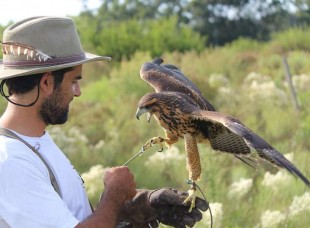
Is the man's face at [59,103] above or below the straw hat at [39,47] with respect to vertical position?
below

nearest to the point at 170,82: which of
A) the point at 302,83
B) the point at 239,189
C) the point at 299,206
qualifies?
the point at 299,206

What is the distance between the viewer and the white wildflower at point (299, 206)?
20.5 feet

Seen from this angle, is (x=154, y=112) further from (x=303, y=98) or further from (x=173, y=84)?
(x=303, y=98)

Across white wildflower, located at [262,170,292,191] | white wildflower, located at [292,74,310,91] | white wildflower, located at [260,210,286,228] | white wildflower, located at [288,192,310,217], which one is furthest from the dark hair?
white wildflower, located at [292,74,310,91]

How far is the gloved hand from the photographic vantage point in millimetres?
3416

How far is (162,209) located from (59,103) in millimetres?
747

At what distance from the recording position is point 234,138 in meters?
3.79

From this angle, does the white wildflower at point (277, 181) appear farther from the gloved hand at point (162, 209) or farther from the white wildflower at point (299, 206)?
the gloved hand at point (162, 209)

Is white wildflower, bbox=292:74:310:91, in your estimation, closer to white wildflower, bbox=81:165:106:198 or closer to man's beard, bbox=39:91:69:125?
white wildflower, bbox=81:165:106:198

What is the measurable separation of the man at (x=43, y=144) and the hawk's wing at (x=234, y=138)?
1.24ft

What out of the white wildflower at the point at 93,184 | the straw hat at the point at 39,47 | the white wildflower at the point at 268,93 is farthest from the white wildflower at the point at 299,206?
the white wildflower at the point at 268,93

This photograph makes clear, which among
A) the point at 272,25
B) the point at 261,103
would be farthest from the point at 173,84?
the point at 272,25

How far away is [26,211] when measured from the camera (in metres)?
2.92

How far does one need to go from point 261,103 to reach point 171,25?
1823 centimetres
